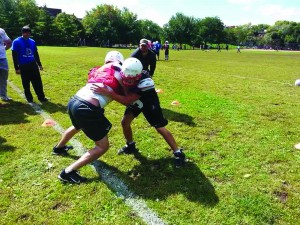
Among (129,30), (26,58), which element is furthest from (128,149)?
(129,30)

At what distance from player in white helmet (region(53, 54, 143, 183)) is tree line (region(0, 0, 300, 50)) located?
7876cm

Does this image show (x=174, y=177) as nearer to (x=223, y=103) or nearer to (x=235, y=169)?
(x=235, y=169)

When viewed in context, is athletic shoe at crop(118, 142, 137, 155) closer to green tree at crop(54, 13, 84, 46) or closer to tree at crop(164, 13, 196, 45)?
green tree at crop(54, 13, 84, 46)

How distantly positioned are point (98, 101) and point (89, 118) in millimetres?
296

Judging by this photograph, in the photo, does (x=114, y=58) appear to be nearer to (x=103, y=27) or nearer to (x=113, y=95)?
(x=113, y=95)

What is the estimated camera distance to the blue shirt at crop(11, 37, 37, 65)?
916cm

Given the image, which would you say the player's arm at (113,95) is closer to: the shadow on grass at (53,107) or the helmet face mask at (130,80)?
the helmet face mask at (130,80)

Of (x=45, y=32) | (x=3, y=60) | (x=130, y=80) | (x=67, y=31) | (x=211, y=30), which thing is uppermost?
(x=211, y=30)

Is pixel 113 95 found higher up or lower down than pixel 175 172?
higher up

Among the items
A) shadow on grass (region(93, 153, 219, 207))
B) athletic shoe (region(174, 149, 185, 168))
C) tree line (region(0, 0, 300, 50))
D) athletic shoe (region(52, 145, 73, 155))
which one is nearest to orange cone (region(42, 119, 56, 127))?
athletic shoe (region(52, 145, 73, 155))

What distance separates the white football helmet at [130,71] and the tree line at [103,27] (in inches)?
3111

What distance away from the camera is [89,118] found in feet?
14.9

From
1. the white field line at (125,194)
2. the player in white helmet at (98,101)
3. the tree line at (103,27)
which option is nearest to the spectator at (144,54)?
the white field line at (125,194)

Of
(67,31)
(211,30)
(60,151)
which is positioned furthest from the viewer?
(211,30)
